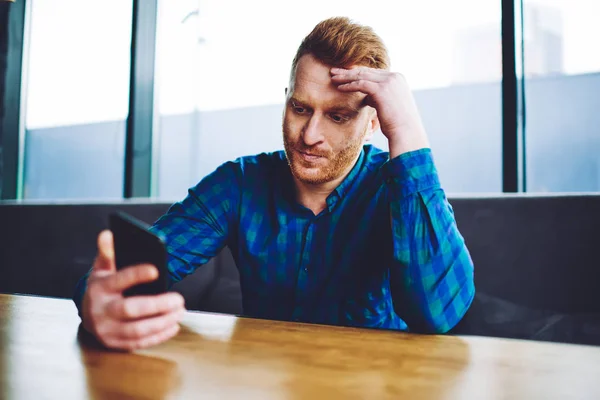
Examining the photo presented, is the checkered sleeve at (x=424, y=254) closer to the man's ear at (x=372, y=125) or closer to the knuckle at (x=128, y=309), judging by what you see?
the man's ear at (x=372, y=125)

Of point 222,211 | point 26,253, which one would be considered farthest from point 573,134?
point 26,253

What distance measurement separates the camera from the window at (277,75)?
2.31 metres

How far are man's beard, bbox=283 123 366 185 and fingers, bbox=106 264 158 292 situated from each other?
64 centimetres

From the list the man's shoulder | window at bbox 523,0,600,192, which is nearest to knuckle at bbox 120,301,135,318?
the man's shoulder

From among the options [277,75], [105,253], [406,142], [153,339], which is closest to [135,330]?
[153,339]

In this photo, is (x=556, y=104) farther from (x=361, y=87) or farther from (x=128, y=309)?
(x=128, y=309)

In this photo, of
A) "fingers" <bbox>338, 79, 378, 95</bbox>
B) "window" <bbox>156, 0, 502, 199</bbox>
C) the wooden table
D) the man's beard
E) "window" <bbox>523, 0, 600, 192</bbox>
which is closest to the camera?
the wooden table

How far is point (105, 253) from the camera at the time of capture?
2.23ft

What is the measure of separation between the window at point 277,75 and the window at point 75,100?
0.38 m

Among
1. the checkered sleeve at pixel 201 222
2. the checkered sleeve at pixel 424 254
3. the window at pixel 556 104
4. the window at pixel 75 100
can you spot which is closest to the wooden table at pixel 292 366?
the checkered sleeve at pixel 424 254

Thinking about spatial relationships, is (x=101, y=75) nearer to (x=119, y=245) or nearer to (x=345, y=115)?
(x=345, y=115)

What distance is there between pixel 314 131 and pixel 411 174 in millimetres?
286

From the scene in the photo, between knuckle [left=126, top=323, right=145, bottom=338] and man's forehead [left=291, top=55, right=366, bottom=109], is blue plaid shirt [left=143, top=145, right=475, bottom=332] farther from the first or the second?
knuckle [left=126, top=323, right=145, bottom=338]

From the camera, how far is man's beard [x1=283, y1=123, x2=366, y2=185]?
117cm
